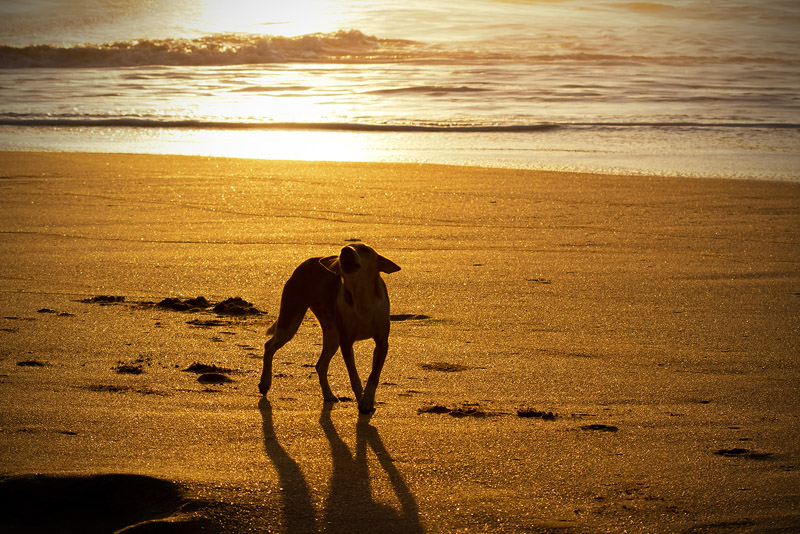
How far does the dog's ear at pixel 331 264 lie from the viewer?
12.8ft

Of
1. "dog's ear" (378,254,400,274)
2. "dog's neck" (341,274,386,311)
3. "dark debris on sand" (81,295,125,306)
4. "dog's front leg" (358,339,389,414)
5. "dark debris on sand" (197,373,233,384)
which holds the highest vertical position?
"dog's ear" (378,254,400,274)

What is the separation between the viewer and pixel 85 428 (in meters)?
3.83

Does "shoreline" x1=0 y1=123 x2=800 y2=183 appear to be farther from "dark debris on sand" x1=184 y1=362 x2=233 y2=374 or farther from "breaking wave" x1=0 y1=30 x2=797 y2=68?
"breaking wave" x1=0 y1=30 x2=797 y2=68

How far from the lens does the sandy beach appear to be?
3.26 meters

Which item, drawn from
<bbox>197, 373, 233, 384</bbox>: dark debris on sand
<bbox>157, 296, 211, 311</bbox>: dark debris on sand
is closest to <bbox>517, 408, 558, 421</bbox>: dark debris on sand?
<bbox>197, 373, 233, 384</bbox>: dark debris on sand

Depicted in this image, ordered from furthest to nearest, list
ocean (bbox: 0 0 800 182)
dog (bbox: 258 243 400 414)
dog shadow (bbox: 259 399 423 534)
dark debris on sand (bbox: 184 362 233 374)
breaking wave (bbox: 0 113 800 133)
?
breaking wave (bbox: 0 113 800 133) < ocean (bbox: 0 0 800 182) < dark debris on sand (bbox: 184 362 233 374) < dog (bbox: 258 243 400 414) < dog shadow (bbox: 259 399 423 534)

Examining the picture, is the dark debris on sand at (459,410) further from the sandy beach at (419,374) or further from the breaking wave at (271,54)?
Answer: the breaking wave at (271,54)

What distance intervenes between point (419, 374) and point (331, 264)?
1.01m

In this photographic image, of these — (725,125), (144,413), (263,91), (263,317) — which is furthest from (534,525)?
(263,91)

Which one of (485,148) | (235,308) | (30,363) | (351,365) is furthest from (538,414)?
(485,148)

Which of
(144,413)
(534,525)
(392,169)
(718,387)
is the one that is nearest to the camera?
(534,525)

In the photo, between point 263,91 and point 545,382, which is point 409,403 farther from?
point 263,91

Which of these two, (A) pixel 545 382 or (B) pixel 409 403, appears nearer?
(B) pixel 409 403

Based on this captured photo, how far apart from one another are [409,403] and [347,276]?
0.88 metres
